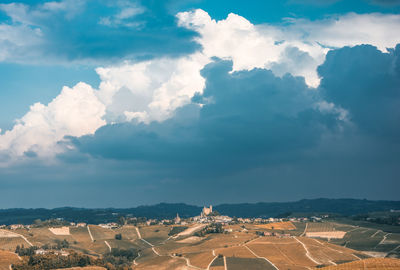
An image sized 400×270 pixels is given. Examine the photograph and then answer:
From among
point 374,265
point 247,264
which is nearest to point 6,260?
point 247,264

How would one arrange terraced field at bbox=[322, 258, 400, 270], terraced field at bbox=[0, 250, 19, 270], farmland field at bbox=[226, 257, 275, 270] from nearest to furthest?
1. terraced field at bbox=[322, 258, 400, 270]
2. terraced field at bbox=[0, 250, 19, 270]
3. farmland field at bbox=[226, 257, 275, 270]

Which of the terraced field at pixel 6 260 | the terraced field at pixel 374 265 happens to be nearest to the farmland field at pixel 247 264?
the terraced field at pixel 374 265

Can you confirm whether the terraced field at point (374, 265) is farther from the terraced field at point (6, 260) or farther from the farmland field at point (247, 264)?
the terraced field at point (6, 260)

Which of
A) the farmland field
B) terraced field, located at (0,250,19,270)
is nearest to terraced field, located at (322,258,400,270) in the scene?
the farmland field

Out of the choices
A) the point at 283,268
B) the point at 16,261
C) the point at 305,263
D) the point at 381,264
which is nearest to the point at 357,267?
the point at 381,264

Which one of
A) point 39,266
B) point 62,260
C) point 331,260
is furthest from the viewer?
point 331,260

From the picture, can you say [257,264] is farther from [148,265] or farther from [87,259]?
[87,259]

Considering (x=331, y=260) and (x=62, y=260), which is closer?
(x=62, y=260)

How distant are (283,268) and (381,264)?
57.4 metres

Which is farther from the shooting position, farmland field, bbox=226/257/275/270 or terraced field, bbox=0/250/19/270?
farmland field, bbox=226/257/275/270

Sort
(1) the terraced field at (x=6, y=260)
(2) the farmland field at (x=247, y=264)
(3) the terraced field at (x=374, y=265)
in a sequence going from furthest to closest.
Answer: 1. (2) the farmland field at (x=247, y=264)
2. (1) the terraced field at (x=6, y=260)
3. (3) the terraced field at (x=374, y=265)

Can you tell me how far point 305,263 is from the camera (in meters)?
188

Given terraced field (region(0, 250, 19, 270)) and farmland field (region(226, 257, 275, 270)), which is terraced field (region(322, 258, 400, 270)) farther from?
terraced field (region(0, 250, 19, 270))

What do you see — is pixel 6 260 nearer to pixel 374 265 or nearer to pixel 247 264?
pixel 247 264
